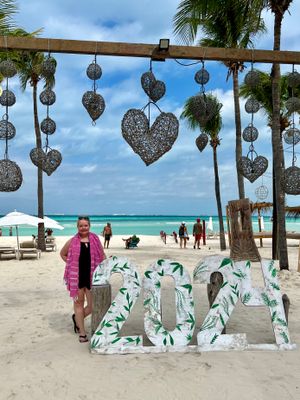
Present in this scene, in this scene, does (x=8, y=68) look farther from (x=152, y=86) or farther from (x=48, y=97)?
(x=152, y=86)

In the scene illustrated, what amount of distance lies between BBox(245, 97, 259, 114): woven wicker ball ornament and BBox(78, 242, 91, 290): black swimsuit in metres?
4.03

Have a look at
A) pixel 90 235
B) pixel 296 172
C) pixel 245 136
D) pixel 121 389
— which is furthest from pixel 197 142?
pixel 121 389

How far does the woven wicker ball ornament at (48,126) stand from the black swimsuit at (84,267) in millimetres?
2577

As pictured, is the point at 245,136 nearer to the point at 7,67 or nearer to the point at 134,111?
the point at 134,111

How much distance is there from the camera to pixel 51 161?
22.4 ft

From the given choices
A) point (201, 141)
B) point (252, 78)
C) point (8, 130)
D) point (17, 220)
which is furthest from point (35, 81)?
point (252, 78)

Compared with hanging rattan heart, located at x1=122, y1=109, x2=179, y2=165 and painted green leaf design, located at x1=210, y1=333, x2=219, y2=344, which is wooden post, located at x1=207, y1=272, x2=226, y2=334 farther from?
hanging rattan heart, located at x1=122, y1=109, x2=179, y2=165

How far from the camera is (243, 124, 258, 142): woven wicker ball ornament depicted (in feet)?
24.2

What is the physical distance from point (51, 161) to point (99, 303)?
9.89 ft

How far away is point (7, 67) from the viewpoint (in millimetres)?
5535

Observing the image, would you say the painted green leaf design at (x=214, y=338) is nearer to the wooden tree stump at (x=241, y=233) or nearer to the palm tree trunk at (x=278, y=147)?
the wooden tree stump at (x=241, y=233)

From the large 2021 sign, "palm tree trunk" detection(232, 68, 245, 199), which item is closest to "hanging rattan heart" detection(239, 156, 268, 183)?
the large 2021 sign

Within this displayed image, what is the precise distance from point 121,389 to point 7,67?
442 cm

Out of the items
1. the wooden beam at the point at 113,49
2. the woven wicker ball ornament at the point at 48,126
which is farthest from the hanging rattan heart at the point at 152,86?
the woven wicker ball ornament at the point at 48,126
